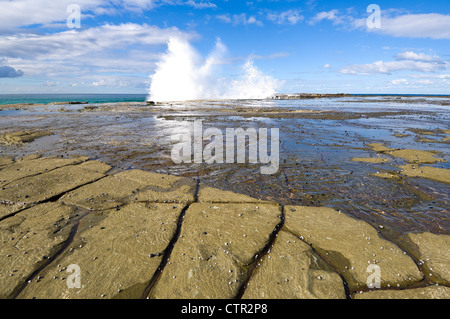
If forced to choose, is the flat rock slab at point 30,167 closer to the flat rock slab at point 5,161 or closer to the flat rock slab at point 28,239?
the flat rock slab at point 5,161

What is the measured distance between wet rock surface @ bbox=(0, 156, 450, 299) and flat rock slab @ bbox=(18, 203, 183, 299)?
0.07 ft

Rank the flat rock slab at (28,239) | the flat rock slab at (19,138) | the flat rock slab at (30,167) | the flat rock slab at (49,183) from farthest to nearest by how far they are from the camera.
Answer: the flat rock slab at (19,138), the flat rock slab at (30,167), the flat rock slab at (49,183), the flat rock slab at (28,239)

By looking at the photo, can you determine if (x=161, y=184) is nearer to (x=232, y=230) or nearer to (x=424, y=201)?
(x=232, y=230)

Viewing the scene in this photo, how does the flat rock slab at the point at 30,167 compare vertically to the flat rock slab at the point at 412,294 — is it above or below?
above

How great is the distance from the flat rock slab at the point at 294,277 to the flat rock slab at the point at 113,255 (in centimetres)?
221

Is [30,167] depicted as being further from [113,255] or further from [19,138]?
[19,138]

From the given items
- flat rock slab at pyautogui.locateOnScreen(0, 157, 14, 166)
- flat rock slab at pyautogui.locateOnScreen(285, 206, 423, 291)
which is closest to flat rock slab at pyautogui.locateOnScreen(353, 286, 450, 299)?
flat rock slab at pyautogui.locateOnScreen(285, 206, 423, 291)

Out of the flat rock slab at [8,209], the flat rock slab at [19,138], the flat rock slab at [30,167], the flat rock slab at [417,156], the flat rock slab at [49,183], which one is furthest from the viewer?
the flat rock slab at [19,138]

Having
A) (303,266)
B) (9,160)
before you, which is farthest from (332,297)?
(9,160)

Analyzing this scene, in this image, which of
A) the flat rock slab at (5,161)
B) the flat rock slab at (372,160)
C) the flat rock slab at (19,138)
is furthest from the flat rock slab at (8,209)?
the flat rock slab at (372,160)

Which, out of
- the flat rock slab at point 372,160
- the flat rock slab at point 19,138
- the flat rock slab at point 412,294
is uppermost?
the flat rock slab at point 19,138

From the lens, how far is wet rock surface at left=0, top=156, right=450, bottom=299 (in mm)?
4145

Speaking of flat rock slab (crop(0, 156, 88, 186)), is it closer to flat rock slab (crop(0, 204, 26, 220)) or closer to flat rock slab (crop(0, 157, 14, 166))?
flat rock slab (crop(0, 157, 14, 166))

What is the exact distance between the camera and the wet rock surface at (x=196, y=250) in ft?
13.6
